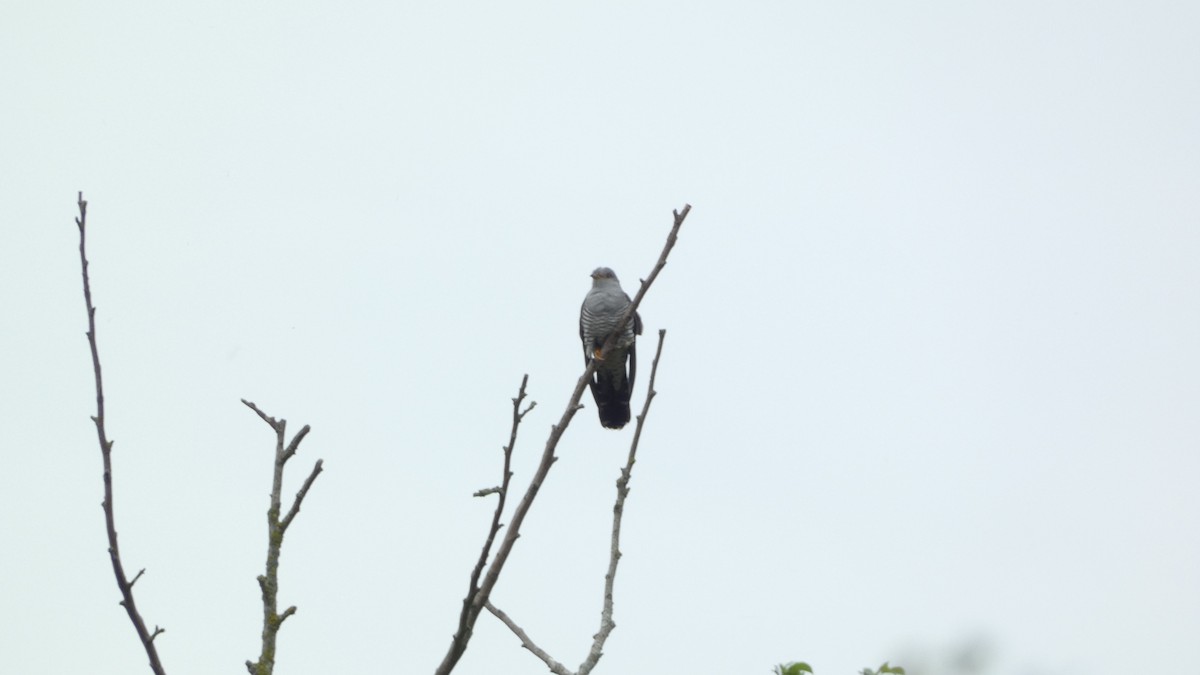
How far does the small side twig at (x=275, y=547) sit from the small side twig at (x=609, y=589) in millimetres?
826

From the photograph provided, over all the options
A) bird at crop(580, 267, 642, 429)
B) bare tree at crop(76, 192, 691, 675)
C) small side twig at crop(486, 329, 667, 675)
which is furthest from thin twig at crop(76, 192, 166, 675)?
bird at crop(580, 267, 642, 429)

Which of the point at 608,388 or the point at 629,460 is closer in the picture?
the point at 629,460

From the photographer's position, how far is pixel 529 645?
3.93 m

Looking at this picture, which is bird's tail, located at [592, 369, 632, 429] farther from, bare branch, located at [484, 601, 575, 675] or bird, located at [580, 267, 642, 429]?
bare branch, located at [484, 601, 575, 675]

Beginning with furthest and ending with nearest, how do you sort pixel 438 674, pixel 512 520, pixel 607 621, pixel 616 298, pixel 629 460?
pixel 616 298 < pixel 629 460 < pixel 607 621 < pixel 512 520 < pixel 438 674

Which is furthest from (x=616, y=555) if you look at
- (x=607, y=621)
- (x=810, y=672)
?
(x=810, y=672)

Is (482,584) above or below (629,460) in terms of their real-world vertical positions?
below

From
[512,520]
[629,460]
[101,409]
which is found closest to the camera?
[101,409]

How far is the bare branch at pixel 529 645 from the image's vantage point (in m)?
3.83

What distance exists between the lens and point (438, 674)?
107 inches

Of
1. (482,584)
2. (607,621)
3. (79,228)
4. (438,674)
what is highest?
(79,228)

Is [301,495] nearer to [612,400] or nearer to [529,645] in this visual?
[529,645]

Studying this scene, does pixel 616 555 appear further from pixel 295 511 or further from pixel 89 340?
pixel 89 340

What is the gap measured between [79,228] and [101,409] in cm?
47
